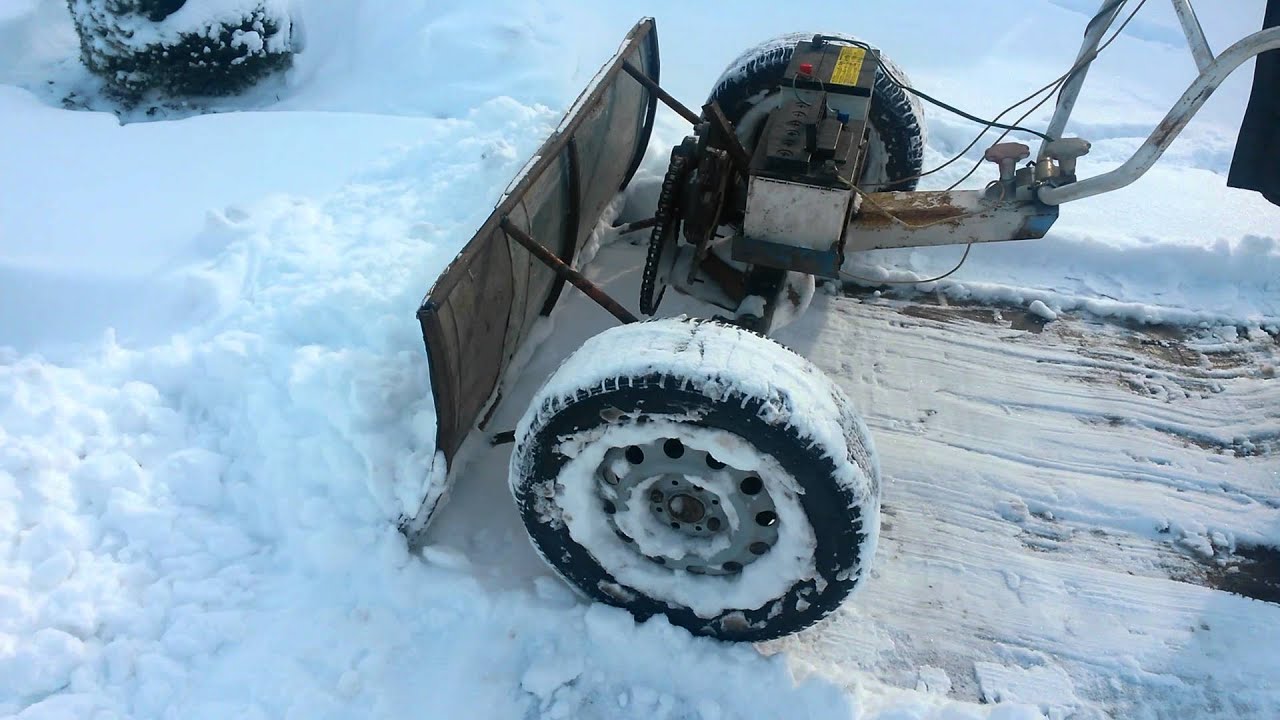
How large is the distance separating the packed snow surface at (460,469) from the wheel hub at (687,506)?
11.7 inches

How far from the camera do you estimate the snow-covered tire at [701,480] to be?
2.26 m

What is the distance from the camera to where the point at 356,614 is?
278 cm

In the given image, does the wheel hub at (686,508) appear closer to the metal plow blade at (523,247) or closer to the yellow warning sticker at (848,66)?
the metal plow blade at (523,247)

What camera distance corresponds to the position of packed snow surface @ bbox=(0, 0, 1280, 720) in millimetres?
2676

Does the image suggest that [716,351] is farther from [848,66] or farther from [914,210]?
[848,66]

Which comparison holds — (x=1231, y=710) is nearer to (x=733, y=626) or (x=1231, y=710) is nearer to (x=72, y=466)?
(x=733, y=626)

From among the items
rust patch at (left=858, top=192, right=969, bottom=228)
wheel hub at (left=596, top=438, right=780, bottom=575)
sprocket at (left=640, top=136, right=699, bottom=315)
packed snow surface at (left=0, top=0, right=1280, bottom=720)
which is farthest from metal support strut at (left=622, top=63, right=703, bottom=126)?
wheel hub at (left=596, top=438, right=780, bottom=575)

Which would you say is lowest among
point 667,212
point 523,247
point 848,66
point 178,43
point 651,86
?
point 178,43

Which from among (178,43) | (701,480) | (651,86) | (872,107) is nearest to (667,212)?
(651,86)

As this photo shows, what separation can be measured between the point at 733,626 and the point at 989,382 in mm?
1948

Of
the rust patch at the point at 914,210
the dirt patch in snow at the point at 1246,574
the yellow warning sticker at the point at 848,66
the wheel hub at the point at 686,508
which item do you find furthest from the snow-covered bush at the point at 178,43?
the dirt patch in snow at the point at 1246,574

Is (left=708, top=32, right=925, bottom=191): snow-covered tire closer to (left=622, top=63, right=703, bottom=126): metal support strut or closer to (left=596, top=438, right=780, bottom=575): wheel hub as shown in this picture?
(left=622, top=63, right=703, bottom=126): metal support strut

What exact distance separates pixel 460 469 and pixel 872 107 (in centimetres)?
256

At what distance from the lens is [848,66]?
3.52 m
